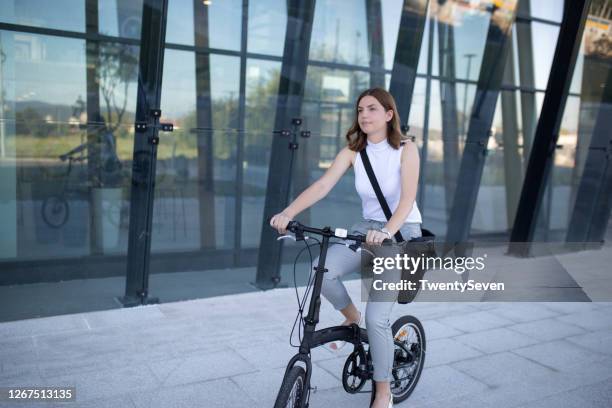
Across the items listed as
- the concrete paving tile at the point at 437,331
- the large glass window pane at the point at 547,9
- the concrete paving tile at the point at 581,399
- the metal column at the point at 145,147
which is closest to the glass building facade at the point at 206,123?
the metal column at the point at 145,147

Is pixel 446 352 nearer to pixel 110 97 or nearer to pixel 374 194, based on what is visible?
pixel 374 194

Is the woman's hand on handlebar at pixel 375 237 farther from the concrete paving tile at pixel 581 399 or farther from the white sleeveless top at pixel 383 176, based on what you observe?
the concrete paving tile at pixel 581 399

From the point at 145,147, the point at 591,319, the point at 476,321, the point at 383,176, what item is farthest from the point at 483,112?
the point at 383,176

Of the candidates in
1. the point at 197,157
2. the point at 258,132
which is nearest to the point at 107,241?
the point at 197,157

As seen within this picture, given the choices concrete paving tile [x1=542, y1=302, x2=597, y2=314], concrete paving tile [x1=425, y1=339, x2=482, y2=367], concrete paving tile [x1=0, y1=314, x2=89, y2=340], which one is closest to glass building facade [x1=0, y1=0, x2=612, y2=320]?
concrete paving tile [x1=0, y1=314, x2=89, y2=340]

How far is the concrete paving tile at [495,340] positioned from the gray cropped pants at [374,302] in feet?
6.60

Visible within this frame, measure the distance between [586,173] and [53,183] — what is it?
8619mm

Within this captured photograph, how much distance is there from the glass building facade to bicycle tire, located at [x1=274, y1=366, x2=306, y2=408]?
3.45 metres

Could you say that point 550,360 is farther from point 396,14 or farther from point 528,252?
point 396,14

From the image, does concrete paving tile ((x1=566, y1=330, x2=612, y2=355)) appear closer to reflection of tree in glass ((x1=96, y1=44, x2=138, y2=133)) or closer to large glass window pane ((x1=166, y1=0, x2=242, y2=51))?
large glass window pane ((x1=166, y1=0, x2=242, y2=51))

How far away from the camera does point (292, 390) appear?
124 inches

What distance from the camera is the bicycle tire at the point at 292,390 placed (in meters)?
3.02

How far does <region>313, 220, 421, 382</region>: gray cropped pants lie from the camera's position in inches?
142

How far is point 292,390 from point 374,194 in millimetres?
1276
